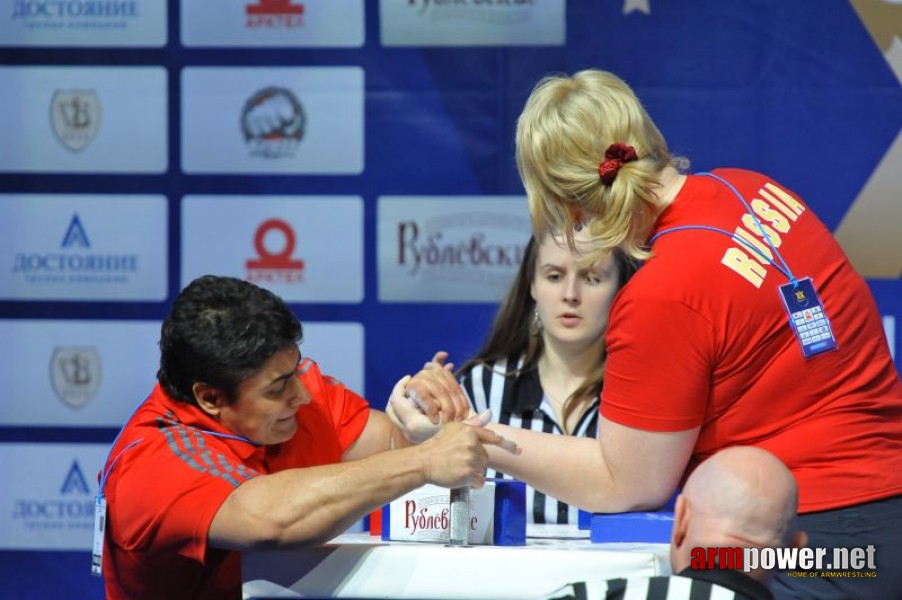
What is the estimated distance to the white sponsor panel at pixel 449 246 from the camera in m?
3.75

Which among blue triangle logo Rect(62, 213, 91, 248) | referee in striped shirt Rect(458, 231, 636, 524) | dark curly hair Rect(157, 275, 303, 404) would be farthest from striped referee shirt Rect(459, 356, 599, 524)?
blue triangle logo Rect(62, 213, 91, 248)

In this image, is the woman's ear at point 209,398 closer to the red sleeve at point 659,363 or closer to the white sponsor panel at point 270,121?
the red sleeve at point 659,363

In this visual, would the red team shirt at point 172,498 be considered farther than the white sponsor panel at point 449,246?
No

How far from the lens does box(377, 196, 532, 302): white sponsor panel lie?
3748mm

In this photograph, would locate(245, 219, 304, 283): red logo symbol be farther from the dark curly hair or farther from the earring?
the dark curly hair

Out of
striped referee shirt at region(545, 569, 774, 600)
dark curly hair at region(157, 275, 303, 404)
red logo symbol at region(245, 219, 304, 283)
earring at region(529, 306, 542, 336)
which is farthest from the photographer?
red logo symbol at region(245, 219, 304, 283)

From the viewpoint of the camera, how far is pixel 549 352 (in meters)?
3.19

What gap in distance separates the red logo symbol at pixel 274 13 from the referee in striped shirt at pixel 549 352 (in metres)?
1.14

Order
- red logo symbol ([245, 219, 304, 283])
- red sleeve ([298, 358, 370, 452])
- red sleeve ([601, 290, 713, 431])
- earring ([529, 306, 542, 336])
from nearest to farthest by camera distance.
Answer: red sleeve ([601, 290, 713, 431]), red sleeve ([298, 358, 370, 452]), earring ([529, 306, 542, 336]), red logo symbol ([245, 219, 304, 283])

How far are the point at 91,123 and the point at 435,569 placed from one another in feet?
8.05

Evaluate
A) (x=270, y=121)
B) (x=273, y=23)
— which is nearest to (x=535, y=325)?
(x=270, y=121)

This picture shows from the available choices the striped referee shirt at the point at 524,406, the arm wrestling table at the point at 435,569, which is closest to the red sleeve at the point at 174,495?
the arm wrestling table at the point at 435,569

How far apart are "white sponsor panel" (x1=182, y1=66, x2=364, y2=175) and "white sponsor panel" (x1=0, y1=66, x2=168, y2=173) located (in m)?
0.11

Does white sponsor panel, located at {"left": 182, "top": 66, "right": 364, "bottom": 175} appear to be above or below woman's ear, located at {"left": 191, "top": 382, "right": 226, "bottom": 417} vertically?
above
